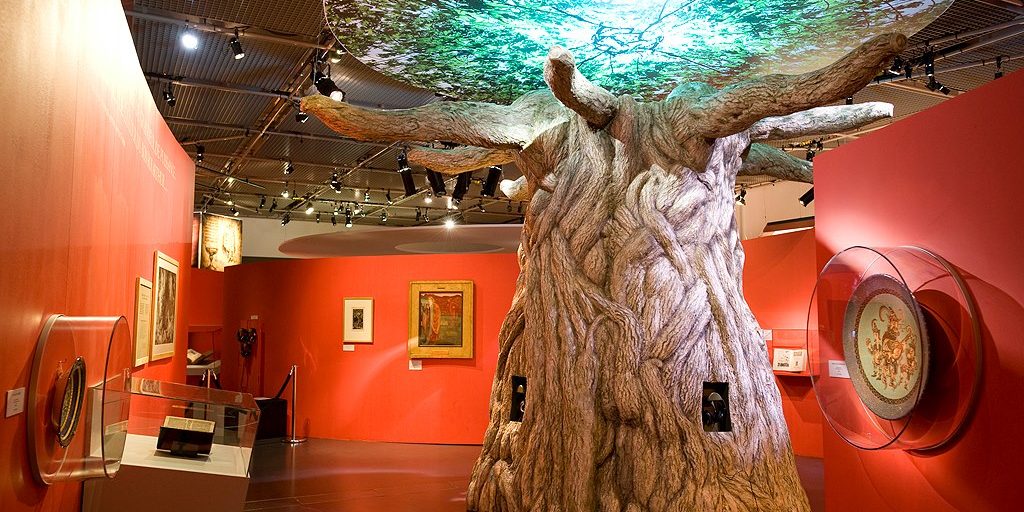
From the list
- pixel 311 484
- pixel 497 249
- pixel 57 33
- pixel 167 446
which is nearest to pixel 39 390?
pixel 167 446

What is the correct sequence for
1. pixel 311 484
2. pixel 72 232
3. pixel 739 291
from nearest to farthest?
pixel 72 232
pixel 739 291
pixel 311 484

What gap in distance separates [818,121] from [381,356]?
612 cm

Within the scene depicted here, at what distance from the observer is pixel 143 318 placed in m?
5.11

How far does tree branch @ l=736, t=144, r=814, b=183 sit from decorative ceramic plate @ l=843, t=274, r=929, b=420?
76.3 inches

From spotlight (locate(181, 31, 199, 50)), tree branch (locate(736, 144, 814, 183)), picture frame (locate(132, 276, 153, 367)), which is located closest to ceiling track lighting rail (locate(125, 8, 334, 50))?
spotlight (locate(181, 31, 199, 50))

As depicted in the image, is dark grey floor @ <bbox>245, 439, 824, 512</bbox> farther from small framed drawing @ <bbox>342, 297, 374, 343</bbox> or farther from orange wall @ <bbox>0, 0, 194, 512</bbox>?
orange wall @ <bbox>0, 0, 194, 512</bbox>

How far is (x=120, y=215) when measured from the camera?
13.9 feet

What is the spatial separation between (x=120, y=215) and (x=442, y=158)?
2.32 meters

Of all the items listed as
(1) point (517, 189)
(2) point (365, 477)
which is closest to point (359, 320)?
(2) point (365, 477)

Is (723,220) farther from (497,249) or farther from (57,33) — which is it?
(497,249)

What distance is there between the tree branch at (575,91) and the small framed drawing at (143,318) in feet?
9.02

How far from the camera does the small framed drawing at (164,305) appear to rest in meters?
5.52

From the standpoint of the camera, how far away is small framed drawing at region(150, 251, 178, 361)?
5520 mm

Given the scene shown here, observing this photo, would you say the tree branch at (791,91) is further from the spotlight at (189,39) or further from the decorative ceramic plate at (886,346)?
the spotlight at (189,39)
